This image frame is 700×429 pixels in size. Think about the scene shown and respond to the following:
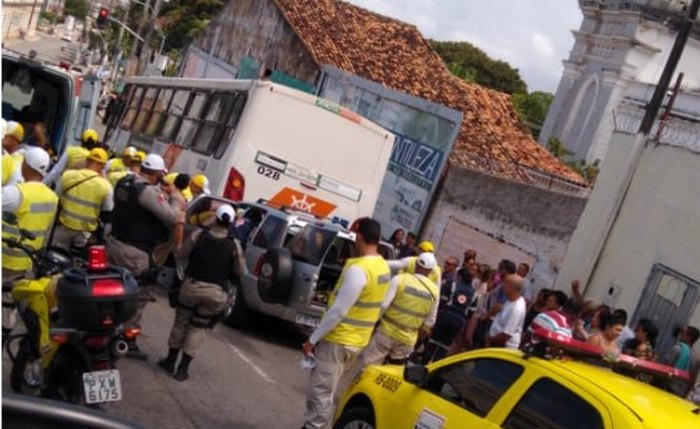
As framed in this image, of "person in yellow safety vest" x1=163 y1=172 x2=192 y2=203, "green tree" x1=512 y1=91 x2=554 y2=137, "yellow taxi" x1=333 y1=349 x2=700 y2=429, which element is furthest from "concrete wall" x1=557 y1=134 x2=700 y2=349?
"green tree" x1=512 y1=91 x2=554 y2=137

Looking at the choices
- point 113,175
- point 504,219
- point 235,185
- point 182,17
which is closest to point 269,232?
point 113,175

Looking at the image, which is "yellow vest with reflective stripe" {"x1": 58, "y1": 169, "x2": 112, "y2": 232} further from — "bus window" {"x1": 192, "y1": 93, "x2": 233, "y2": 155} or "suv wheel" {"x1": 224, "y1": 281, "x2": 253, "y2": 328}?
"bus window" {"x1": 192, "y1": 93, "x2": 233, "y2": 155}

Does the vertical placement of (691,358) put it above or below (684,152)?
below

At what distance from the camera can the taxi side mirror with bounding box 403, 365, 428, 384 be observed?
693 cm

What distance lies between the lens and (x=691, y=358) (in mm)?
12047

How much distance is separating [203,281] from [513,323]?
134 inches

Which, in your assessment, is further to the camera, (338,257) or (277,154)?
(277,154)

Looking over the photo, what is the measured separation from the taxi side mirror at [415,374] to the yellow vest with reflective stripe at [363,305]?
82 cm

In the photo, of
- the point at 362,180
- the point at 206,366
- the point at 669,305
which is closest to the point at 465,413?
the point at 206,366

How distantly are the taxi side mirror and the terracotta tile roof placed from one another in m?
15.3

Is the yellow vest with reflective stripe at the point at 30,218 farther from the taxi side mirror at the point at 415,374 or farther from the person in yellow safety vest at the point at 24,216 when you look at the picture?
the taxi side mirror at the point at 415,374

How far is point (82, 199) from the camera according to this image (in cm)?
920

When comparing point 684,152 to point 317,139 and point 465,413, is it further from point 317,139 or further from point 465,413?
point 465,413

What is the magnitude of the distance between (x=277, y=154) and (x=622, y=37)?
3229 centimetres
